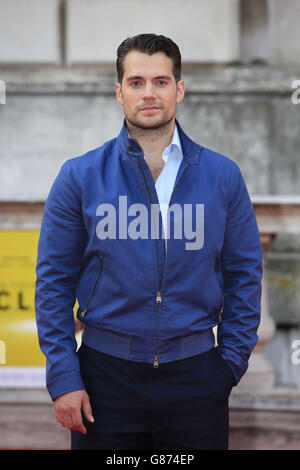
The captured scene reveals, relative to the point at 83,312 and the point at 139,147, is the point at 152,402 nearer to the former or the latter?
the point at 83,312

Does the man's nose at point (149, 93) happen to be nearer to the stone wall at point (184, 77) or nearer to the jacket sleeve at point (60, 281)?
the jacket sleeve at point (60, 281)

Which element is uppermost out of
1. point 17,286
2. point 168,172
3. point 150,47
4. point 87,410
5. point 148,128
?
point 150,47

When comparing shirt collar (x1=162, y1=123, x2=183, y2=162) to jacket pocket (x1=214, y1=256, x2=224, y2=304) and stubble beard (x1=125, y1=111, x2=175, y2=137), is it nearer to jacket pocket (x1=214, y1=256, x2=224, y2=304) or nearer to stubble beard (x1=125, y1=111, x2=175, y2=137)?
stubble beard (x1=125, y1=111, x2=175, y2=137)

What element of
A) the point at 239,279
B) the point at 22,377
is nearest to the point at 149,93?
the point at 239,279

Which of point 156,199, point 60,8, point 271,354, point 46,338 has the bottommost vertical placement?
point 271,354

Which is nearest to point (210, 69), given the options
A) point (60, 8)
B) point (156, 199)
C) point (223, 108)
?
point (223, 108)

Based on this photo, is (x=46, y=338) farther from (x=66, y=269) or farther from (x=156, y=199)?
(x=156, y=199)

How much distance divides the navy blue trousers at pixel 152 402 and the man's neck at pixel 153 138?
540 mm

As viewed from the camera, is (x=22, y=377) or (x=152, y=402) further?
(x=22, y=377)

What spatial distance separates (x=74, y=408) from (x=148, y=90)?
82 centimetres

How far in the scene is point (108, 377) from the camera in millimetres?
1599

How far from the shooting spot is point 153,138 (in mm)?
1661

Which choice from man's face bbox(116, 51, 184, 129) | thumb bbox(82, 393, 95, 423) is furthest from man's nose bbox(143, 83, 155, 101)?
thumb bbox(82, 393, 95, 423)

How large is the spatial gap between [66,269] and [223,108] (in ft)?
11.2
